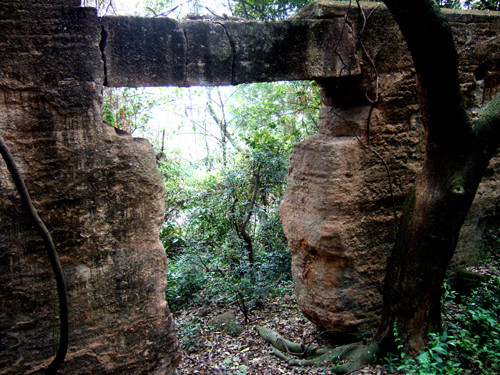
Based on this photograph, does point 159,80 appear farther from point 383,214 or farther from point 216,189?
point 216,189

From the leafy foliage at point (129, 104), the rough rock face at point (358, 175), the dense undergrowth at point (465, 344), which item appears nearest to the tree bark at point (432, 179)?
the dense undergrowth at point (465, 344)

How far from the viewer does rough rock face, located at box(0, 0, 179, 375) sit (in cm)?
224

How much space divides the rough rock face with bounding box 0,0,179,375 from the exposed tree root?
143cm

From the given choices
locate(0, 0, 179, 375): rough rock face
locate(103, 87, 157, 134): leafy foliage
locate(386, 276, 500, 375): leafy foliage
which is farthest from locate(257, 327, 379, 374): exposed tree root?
locate(103, 87, 157, 134): leafy foliage

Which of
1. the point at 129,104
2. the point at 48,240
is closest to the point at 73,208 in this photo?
the point at 48,240

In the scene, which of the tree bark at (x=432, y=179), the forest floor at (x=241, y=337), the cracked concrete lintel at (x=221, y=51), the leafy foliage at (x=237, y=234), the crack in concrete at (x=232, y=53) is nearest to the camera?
the tree bark at (x=432, y=179)

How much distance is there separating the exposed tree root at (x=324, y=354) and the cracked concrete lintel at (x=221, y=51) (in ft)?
7.24

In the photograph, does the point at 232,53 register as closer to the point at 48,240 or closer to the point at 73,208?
the point at 73,208

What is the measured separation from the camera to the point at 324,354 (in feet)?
11.1

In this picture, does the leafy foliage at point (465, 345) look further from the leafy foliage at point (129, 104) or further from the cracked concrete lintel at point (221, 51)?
the leafy foliage at point (129, 104)

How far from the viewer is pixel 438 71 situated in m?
2.28

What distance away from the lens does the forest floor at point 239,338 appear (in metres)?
3.35

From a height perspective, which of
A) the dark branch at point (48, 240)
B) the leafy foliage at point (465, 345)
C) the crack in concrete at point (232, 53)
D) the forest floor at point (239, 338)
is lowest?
the forest floor at point (239, 338)

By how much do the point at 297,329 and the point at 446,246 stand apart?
2.05 m
